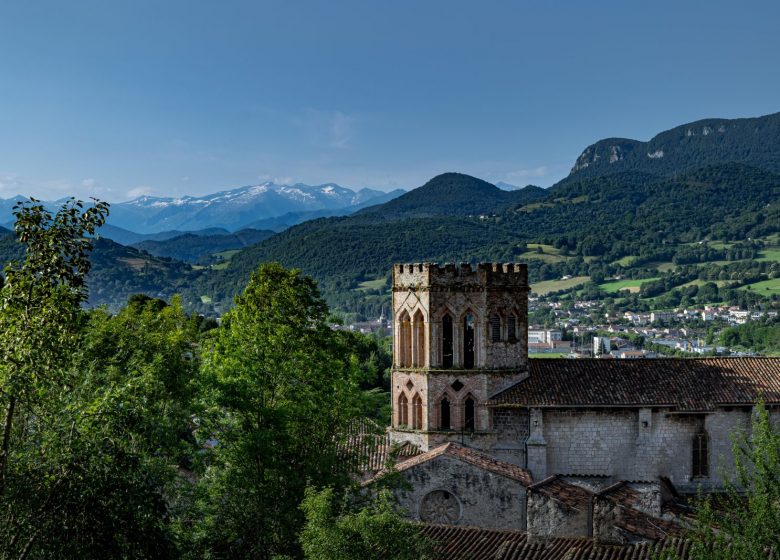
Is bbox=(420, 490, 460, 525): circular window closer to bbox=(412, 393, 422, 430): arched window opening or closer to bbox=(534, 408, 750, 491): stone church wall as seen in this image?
bbox=(534, 408, 750, 491): stone church wall

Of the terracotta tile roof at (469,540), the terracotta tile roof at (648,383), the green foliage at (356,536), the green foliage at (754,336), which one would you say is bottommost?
the green foliage at (754,336)

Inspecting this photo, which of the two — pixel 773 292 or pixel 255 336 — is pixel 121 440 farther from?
pixel 773 292

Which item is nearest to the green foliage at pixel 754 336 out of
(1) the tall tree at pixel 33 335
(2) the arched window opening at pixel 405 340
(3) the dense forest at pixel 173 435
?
(2) the arched window opening at pixel 405 340

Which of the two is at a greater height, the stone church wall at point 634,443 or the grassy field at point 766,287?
the grassy field at point 766,287

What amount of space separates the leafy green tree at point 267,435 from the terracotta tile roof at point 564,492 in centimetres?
635

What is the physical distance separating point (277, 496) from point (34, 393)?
1100cm

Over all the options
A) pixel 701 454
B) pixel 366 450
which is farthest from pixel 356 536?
pixel 701 454

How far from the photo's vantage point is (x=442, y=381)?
3203 cm

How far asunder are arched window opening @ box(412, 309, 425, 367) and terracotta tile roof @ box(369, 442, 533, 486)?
3.99 m

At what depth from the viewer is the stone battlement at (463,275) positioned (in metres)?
32.3

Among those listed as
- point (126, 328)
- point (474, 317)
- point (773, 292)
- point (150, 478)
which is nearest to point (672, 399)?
point (474, 317)

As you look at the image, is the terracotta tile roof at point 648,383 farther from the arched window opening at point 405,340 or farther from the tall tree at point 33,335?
the tall tree at point 33,335

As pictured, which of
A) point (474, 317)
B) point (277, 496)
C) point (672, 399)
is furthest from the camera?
point (474, 317)

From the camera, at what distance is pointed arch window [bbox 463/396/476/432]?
104 feet
